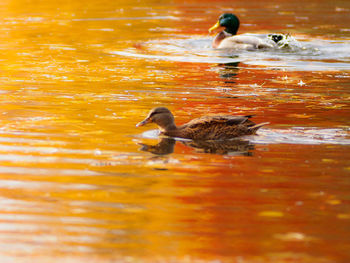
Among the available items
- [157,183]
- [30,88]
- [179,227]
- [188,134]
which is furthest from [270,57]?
[179,227]

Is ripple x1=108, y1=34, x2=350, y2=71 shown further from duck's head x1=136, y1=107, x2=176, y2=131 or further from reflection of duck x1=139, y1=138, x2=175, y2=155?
reflection of duck x1=139, y1=138, x2=175, y2=155

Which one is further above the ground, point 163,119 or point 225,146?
point 163,119

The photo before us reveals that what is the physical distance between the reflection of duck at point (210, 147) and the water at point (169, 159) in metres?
0.02

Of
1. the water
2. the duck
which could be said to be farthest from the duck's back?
the duck

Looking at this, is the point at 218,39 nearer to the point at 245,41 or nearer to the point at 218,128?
the point at 245,41

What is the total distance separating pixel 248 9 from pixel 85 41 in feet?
32.9

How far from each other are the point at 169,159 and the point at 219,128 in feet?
3.54

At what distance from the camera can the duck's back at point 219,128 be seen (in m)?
8.95

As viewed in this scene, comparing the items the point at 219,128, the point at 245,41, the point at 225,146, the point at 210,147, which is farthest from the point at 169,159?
the point at 245,41

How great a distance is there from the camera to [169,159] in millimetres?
8141

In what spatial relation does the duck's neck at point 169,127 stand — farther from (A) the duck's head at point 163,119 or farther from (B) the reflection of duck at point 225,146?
(B) the reflection of duck at point 225,146

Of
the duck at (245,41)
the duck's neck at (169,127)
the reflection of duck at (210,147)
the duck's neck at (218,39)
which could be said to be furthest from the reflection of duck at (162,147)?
the duck's neck at (218,39)

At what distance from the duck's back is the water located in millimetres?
161

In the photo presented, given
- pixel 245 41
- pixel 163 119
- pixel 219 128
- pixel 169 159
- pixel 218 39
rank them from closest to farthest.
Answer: pixel 169 159 → pixel 219 128 → pixel 163 119 → pixel 245 41 → pixel 218 39
